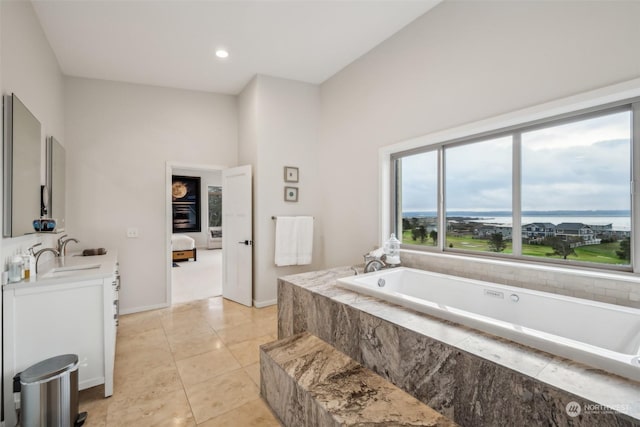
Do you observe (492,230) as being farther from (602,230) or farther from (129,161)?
(129,161)

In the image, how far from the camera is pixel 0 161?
1.69 meters

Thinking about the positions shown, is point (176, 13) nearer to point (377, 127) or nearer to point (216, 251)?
point (377, 127)

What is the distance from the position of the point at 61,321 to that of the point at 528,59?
355cm

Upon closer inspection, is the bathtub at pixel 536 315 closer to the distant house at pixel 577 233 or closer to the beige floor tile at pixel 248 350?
the distant house at pixel 577 233

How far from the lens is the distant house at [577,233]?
1.96 meters

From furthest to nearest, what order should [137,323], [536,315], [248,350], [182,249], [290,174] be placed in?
[182,249]
[290,174]
[137,323]
[248,350]
[536,315]

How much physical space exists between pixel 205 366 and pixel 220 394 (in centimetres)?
45

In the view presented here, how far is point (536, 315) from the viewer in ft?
6.20

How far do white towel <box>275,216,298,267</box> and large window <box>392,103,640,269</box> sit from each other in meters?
1.63

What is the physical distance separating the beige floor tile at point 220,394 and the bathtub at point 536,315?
1.02 m

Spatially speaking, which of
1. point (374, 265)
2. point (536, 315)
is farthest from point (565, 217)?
point (374, 265)

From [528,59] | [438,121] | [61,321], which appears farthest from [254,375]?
[528,59]

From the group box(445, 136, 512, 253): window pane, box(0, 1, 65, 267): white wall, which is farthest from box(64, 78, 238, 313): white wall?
box(445, 136, 512, 253): window pane


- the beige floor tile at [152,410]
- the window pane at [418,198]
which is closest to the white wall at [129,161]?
the beige floor tile at [152,410]
